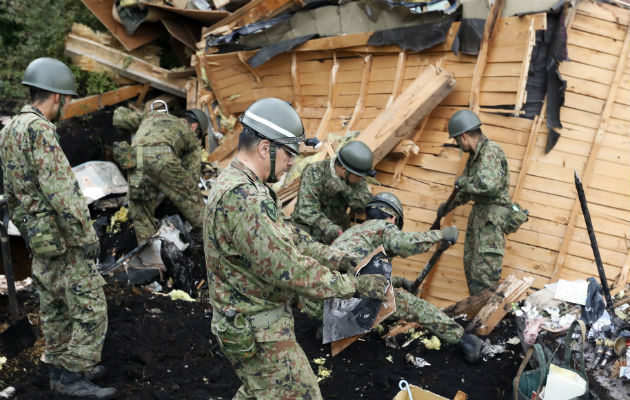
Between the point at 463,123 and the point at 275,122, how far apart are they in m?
3.57

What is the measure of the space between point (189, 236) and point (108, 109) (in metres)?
4.23

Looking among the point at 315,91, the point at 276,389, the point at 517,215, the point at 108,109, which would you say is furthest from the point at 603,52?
the point at 108,109

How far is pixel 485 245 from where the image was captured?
19.4ft

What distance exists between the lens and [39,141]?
3.64 metres

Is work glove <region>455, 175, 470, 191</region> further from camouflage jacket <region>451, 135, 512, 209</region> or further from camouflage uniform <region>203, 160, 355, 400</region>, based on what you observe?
camouflage uniform <region>203, 160, 355, 400</region>

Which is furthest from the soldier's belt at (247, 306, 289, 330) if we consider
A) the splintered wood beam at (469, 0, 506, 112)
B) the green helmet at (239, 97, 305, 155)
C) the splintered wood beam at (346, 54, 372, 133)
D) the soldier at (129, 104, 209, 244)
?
the splintered wood beam at (346, 54, 372, 133)

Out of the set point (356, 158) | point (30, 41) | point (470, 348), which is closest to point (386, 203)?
point (356, 158)

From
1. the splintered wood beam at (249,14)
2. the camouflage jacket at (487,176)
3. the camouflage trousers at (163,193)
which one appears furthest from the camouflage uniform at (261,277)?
the splintered wood beam at (249,14)

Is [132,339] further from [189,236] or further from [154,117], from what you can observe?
[154,117]

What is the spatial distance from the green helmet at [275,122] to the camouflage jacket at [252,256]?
0.21 metres

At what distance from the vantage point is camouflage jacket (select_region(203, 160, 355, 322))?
2.62 m

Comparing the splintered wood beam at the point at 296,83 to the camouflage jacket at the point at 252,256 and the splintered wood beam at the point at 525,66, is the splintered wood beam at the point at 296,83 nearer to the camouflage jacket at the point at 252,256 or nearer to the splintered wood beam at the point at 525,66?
the splintered wood beam at the point at 525,66

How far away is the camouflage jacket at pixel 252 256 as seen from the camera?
2.62 m

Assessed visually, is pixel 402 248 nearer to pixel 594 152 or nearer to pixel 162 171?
pixel 594 152
